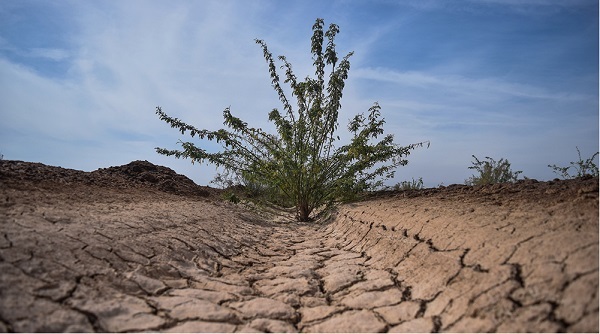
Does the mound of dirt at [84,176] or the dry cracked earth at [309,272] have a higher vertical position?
the mound of dirt at [84,176]

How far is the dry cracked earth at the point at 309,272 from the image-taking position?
123 centimetres

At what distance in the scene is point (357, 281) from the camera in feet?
6.62

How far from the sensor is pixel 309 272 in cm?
227

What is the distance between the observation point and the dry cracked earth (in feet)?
4.02

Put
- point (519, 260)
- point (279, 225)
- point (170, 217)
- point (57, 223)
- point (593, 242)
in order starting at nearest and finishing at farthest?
point (593, 242)
point (519, 260)
point (57, 223)
point (170, 217)
point (279, 225)

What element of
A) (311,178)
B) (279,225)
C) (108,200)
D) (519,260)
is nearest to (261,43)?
(311,178)

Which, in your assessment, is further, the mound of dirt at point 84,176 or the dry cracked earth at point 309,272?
the mound of dirt at point 84,176

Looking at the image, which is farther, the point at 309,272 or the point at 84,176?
the point at 84,176

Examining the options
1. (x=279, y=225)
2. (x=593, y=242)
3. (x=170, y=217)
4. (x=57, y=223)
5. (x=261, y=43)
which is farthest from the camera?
(x=261, y=43)

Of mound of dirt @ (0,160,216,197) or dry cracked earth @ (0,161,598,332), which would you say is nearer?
dry cracked earth @ (0,161,598,332)

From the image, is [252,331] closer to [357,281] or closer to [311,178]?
[357,281]

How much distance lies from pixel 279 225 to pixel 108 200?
84.0 inches

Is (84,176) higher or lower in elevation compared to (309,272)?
higher

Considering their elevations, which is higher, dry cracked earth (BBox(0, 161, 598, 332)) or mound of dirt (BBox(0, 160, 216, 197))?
mound of dirt (BBox(0, 160, 216, 197))
